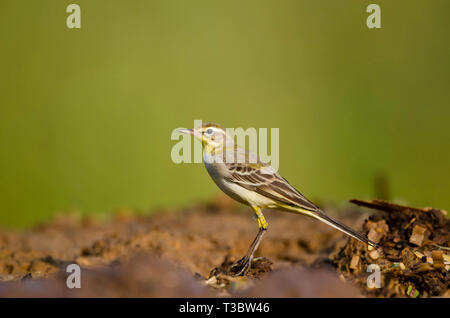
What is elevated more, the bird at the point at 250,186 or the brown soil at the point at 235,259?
the bird at the point at 250,186

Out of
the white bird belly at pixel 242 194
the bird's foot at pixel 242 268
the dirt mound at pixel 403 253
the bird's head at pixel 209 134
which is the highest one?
the bird's head at pixel 209 134

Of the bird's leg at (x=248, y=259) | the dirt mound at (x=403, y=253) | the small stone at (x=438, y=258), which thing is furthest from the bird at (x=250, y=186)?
the small stone at (x=438, y=258)

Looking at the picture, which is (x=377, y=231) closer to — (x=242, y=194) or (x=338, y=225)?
(x=338, y=225)

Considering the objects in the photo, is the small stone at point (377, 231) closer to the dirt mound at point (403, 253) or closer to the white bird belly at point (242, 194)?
the dirt mound at point (403, 253)

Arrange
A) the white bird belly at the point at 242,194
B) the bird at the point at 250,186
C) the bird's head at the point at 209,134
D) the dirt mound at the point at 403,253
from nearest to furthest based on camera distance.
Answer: the dirt mound at the point at 403,253
the bird at the point at 250,186
the white bird belly at the point at 242,194
the bird's head at the point at 209,134

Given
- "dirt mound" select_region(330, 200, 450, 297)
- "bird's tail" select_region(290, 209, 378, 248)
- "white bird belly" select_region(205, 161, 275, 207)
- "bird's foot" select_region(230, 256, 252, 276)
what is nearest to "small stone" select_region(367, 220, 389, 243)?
"dirt mound" select_region(330, 200, 450, 297)

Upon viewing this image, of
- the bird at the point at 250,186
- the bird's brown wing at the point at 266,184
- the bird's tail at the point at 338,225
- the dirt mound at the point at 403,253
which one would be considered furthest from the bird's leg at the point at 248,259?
the dirt mound at the point at 403,253

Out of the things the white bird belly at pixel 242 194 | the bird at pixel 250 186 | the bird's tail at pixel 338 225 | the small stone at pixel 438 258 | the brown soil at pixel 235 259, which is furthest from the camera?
the white bird belly at pixel 242 194

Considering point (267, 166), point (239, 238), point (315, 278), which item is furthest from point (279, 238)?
point (315, 278)

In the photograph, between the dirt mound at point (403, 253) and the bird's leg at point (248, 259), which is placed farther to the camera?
the bird's leg at point (248, 259)
